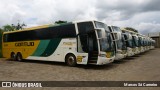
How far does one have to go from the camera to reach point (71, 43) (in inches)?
609

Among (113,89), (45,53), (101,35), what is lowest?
(113,89)

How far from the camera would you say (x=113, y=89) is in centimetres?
830

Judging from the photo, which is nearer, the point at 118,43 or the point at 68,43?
the point at 68,43

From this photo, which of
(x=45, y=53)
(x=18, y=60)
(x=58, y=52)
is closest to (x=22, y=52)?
(x=18, y=60)

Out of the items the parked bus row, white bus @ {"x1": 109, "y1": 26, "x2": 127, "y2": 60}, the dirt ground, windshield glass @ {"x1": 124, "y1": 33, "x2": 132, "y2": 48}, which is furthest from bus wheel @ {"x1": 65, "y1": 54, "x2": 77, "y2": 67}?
windshield glass @ {"x1": 124, "y1": 33, "x2": 132, "y2": 48}

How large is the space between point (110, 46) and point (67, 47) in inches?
121

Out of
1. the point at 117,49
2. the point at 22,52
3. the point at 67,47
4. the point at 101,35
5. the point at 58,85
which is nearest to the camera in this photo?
the point at 58,85

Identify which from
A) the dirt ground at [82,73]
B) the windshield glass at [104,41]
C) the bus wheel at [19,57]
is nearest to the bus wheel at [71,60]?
the dirt ground at [82,73]

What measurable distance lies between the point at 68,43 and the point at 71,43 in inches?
12.4

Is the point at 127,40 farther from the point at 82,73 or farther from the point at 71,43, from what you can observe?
the point at 82,73

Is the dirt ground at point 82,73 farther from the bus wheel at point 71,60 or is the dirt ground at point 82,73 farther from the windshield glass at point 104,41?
the windshield glass at point 104,41

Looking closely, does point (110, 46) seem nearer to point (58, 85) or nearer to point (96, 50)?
point (96, 50)

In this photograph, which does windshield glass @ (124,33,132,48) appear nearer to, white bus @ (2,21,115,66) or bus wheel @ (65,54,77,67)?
white bus @ (2,21,115,66)

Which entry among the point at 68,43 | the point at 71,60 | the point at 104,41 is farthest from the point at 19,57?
the point at 104,41
